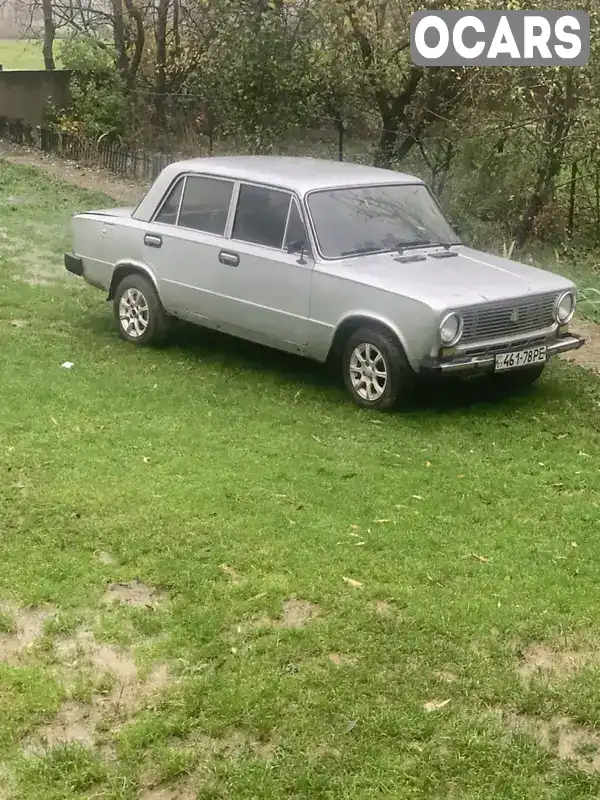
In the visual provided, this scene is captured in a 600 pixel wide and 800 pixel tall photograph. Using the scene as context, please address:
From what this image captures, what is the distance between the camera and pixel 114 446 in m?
6.26

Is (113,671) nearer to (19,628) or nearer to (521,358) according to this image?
(19,628)

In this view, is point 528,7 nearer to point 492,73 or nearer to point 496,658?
point 492,73

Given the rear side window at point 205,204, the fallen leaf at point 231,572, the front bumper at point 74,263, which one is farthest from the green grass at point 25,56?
the fallen leaf at point 231,572

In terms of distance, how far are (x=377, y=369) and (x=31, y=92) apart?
2031cm

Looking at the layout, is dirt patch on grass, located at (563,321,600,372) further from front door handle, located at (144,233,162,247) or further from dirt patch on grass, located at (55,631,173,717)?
dirt patch on grass, located at (55,631,173,717)

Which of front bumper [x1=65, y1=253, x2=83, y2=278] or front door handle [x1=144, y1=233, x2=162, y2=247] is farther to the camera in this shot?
front bumper [x1=65, y1=253, x2=83, y2=278]

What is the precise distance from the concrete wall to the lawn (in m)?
18.5

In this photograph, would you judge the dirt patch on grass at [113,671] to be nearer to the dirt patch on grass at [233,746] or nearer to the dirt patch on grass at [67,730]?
the dirt patch on grass at [67,730]

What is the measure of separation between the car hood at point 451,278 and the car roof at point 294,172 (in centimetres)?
79

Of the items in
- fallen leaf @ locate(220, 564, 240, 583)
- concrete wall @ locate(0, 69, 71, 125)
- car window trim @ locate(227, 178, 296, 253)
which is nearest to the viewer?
fallen leaf @ locate(220, 564, 240, 583)

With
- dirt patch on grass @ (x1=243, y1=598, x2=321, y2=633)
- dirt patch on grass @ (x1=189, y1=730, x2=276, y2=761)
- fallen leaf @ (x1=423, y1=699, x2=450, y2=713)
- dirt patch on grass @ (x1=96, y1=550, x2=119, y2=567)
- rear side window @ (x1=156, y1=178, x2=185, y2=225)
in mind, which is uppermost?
rear side window @ (x1=156, y1=178, x2=185, y2=225)

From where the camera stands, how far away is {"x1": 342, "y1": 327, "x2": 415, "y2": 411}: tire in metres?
6.79

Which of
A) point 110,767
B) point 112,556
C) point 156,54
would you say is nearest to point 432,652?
point 110,767

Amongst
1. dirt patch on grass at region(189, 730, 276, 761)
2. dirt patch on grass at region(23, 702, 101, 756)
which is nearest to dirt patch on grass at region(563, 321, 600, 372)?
dirt patch on grass at region(189, 730, 276, 761)
